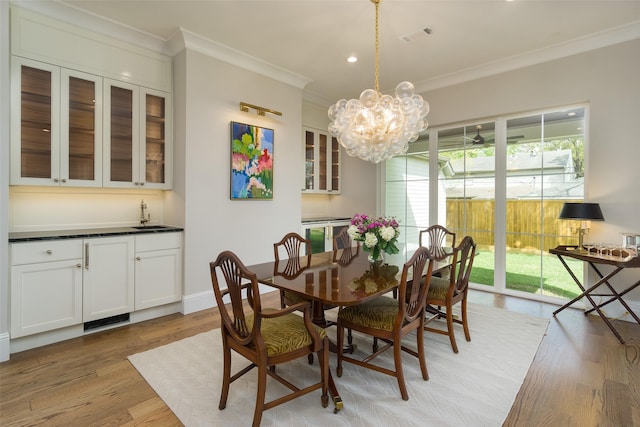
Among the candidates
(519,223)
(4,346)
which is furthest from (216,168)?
(519,223)

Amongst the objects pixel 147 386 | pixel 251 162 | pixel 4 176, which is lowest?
pixel 147 386

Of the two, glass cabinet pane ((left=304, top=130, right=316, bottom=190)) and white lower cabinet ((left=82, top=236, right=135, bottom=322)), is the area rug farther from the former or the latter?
glass cabinet pane ((left=304, top=130, right=316, bottom=190))

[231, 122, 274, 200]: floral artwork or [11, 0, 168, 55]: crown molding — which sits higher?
[11, 0, 168, 55]: crown molding

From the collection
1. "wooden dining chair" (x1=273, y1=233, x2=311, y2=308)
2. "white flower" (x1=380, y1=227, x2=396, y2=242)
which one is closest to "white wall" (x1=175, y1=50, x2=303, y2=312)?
"wooden dining chair" (x1=273, y1=233, x2=311, y2=308)

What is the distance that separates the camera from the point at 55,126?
2.92 m

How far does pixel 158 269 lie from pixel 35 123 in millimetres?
1706

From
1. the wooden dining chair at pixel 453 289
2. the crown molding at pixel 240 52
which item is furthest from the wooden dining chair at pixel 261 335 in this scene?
the crown molding at pixel 240 52

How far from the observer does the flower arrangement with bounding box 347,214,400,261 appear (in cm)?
257

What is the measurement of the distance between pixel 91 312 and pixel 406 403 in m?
2.84

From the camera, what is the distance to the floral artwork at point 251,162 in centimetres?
390

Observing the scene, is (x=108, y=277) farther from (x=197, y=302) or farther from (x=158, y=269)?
(x=197, y=302)

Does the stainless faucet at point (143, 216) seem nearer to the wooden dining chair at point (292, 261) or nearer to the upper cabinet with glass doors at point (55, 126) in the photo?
the upper cabinet with glass doors at point (55, 126)

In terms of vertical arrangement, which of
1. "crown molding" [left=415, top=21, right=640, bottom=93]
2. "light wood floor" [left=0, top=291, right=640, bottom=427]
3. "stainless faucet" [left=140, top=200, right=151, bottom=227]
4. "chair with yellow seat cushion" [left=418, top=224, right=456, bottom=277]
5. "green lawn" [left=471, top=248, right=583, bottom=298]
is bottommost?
"light wood floor" [left=0, top=291, right=640, bottom=427]

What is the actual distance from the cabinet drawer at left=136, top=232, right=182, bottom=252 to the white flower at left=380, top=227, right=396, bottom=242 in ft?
7.46
